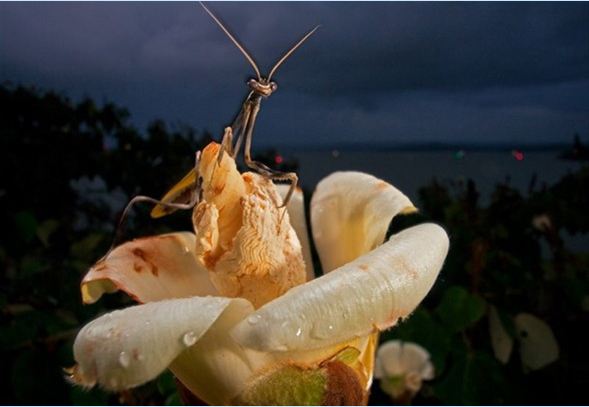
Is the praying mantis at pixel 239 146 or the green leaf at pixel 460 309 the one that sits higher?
the praying mantis at pixel 239 146

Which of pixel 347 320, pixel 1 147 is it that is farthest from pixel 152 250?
pixel 1 147

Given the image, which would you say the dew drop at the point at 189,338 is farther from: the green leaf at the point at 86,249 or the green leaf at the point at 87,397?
the green leaf at the point at 86,249

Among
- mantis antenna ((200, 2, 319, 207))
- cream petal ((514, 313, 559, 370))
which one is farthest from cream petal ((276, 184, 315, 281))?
cream petal ((514, 313, 559, 370))

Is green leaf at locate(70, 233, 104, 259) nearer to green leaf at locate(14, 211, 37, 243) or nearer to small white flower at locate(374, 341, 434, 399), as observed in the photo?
green leaf at locate(14, 211, 37, 243)

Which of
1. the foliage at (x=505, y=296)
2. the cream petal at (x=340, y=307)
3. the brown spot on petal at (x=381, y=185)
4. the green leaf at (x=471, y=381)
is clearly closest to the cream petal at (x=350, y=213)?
the brown spot on petal at (x=381, y=185)

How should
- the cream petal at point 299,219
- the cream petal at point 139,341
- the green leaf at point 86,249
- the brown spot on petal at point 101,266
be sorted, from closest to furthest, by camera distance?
1. the cream petal at point 139,341
2. the brown spot on petal at point 101,266
3. the cream petal at point 299,219
4. the green leaf at point 86,249

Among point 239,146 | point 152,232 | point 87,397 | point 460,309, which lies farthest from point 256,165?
point 152,232

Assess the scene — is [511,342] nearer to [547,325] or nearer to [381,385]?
[547,325]
